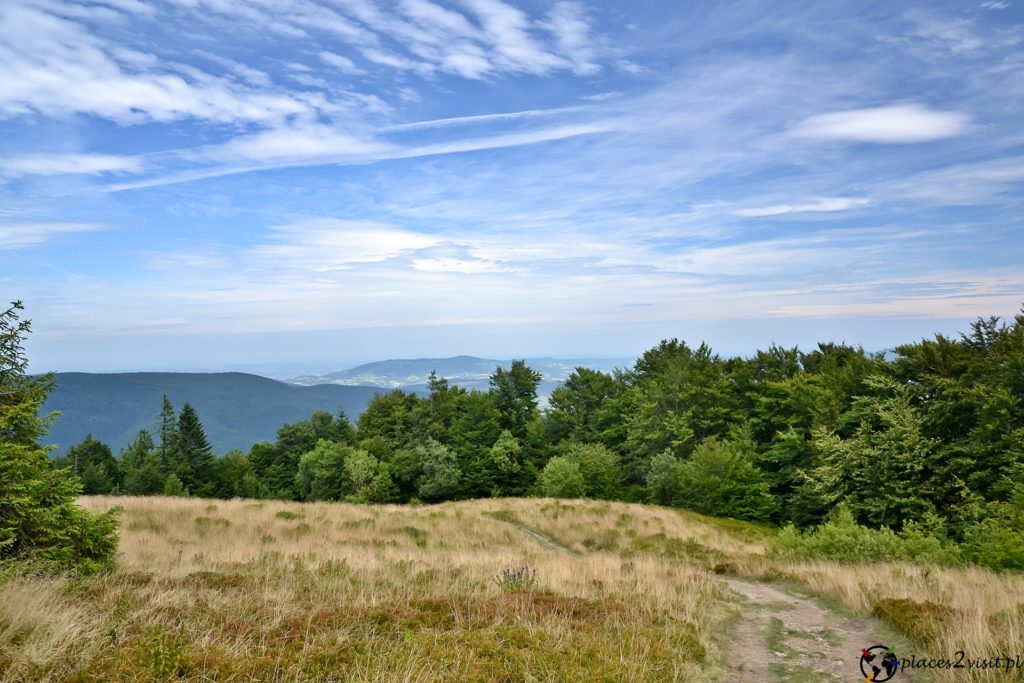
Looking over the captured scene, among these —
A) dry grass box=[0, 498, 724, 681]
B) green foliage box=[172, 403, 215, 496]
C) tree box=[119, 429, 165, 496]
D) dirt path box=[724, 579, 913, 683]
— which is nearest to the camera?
dry grass box=[0, 498, 724, 681]

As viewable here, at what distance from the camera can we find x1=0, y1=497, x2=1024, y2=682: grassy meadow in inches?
223

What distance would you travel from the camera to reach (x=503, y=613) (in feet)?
26.9

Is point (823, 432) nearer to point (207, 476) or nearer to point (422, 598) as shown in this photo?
point (422, 598)

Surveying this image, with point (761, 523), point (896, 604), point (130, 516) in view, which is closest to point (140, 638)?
point (896, 604)

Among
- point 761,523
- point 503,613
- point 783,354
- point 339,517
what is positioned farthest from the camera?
point 783,354

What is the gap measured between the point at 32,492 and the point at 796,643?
13.0 m

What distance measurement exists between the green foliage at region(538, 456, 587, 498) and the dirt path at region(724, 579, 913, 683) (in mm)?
36419

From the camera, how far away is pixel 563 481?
48.0 metres

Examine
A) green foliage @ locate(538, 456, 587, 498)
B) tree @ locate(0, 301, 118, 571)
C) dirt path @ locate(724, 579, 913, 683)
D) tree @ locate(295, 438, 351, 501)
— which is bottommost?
tree @ locate(295, 438, 351, 501)

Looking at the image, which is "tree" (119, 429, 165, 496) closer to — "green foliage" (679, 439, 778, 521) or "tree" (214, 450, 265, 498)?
"tree" (214, 450, 265, 498)

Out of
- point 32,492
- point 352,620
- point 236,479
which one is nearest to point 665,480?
point 352,620

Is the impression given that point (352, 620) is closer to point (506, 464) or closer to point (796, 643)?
point (796, 643)

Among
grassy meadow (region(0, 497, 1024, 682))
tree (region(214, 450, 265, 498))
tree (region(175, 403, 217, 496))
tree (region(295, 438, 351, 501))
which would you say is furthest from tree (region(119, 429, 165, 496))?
grassy meadow (region(0, 497, 1024, 682))

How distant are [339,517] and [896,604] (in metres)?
21.2
